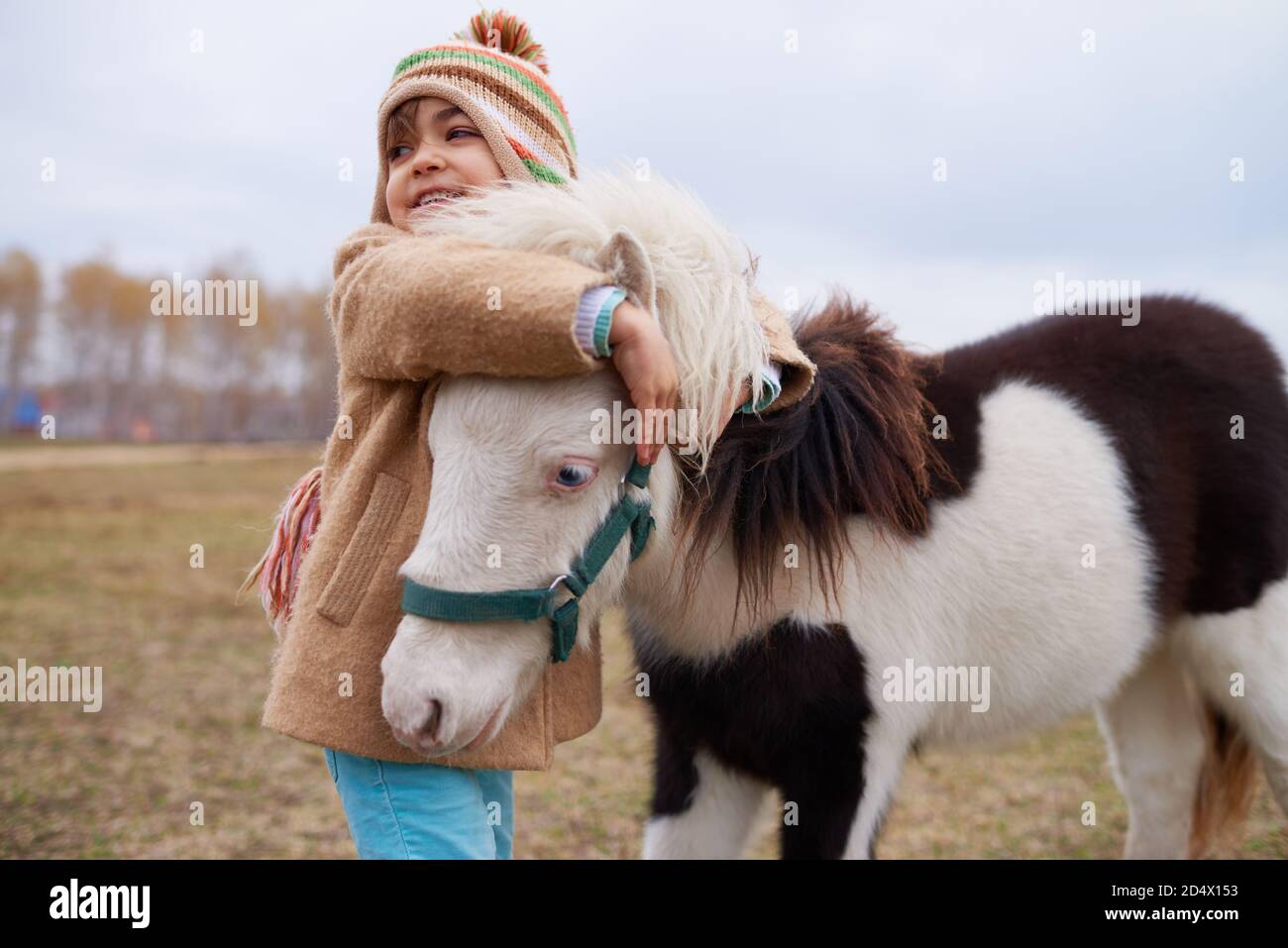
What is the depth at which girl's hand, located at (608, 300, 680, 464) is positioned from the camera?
147 cm

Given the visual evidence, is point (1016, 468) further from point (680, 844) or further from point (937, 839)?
point (937, 839)

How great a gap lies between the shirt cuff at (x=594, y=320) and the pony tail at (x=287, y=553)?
0.72 meters

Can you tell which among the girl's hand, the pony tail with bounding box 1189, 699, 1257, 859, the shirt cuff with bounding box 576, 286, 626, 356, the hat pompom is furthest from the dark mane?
the pony tail with bounding box 1189, 699, 1257, 859

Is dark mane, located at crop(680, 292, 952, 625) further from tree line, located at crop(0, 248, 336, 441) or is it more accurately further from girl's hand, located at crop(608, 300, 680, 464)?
tree line, located at crop(0, 248, 336, 441)

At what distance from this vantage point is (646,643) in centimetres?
205

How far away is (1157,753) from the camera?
115 inches

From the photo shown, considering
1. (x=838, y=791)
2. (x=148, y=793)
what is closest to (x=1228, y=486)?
(x=838, y=791)

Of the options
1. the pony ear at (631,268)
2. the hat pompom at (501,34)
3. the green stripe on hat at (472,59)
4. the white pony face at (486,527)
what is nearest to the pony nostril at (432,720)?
the white pony face at (486,527)

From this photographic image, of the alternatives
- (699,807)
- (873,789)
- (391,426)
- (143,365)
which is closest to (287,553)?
(391,426)

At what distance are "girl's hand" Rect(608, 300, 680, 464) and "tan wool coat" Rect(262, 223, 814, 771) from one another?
54 mm

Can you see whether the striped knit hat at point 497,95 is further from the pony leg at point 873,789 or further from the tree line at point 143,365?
the tree line at point 143,365

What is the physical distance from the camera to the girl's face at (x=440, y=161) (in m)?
1.78

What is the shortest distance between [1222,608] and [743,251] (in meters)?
1.59

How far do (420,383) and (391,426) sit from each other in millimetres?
91
